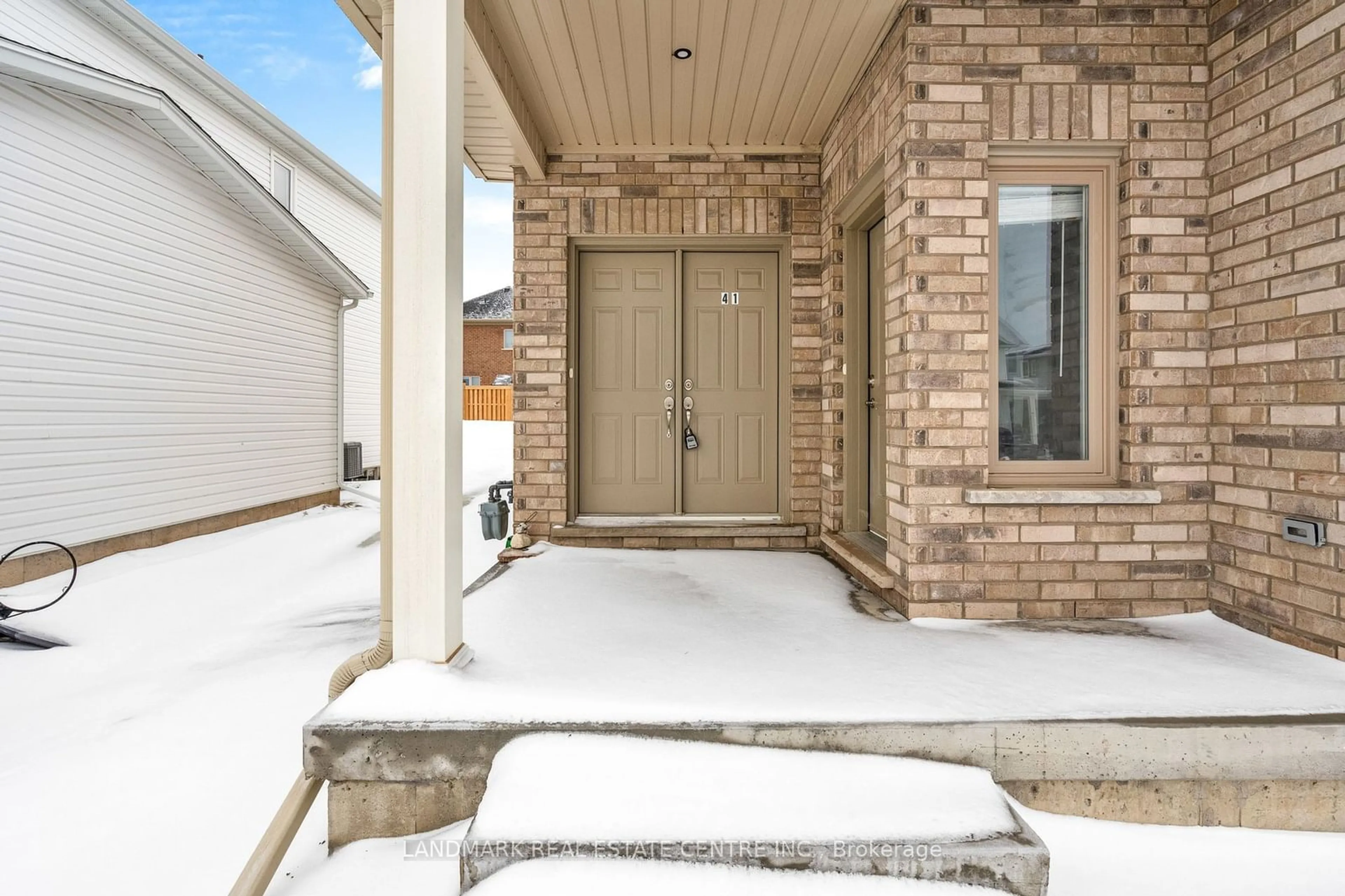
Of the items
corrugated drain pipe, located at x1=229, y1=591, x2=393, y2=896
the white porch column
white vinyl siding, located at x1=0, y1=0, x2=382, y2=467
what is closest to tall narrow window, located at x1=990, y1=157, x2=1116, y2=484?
the white porch column

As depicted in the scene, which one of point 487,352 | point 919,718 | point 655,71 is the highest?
point 487,352

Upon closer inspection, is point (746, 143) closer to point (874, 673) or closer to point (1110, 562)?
point (1110, 562)

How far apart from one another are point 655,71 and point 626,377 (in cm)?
193

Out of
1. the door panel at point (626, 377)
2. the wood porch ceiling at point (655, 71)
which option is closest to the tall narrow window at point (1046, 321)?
the wood porch ceiling at point (655, 71)

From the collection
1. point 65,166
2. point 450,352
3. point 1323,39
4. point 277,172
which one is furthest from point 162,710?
point 277,172

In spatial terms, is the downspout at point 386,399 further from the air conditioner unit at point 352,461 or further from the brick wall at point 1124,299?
the air conditioner unit at point 352,461

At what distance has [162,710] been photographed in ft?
10.4

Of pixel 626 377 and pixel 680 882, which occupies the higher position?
pixel 626 377

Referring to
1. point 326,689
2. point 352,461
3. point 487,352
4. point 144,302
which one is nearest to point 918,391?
point 326,689

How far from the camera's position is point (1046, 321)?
2971mm

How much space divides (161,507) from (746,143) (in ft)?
21.1

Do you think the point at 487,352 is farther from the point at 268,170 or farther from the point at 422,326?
the point at 422,326

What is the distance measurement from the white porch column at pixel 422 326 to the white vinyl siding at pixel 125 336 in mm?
4939

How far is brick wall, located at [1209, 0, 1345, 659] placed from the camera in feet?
7.57
